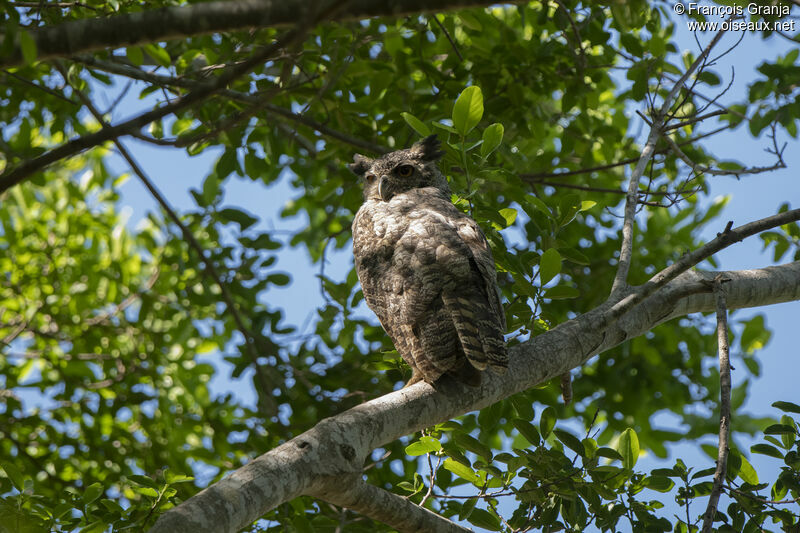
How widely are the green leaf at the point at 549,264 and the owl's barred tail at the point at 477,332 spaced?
300 mm

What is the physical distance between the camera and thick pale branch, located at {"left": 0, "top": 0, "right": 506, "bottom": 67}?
1738mm

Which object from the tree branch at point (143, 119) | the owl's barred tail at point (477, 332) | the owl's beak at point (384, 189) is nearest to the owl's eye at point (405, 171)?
the owl's beak at point (384, 189)

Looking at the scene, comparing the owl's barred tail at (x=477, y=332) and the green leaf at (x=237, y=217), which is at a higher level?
the green leaf at (x=237, y=217)

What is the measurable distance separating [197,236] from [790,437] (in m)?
4.47

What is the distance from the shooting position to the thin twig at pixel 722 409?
2.39 meters

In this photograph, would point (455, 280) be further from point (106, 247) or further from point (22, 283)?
point (106, 247)

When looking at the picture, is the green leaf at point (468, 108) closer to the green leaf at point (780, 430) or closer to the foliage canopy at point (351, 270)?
the foliage canopy at point (351, 270)

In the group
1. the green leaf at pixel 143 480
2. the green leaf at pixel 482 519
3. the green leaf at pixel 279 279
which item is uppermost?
the green leaf at pixel 279 279

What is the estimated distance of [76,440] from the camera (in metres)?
5.65

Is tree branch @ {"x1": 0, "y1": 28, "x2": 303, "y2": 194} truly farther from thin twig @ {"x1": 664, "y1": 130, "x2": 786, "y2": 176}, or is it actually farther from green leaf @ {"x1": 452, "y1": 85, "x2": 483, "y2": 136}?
thin twig @ {"x1": 664, "y1": 130, "x2": 786, "y2": 176}

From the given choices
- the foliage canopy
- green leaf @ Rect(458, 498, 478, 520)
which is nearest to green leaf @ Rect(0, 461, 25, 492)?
the foliage canopy

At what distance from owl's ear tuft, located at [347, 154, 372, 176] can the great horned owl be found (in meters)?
0.72

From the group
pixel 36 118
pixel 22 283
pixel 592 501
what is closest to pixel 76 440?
pixel 22 283

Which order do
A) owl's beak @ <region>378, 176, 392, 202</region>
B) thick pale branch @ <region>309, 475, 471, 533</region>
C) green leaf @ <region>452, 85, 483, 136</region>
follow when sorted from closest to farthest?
thick pale branch @ <region>309, 475, 471, 533</region>
green leaf @ <region>452, 85, 483, 136</region>
owl's beak @ <region>378, 176, 392, 202</region>
